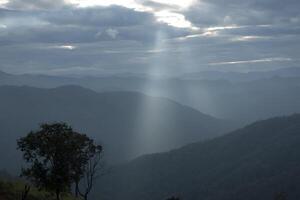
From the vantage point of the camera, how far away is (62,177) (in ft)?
181

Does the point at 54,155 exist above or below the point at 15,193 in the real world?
above

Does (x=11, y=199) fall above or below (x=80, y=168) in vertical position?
below

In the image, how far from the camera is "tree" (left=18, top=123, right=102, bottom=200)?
54.4 metres

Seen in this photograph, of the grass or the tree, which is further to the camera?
the grass

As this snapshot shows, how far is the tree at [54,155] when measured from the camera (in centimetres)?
5444

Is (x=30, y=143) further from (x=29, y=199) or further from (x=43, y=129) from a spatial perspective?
(x=29, y=199)

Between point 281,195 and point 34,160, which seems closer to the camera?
point 281,195

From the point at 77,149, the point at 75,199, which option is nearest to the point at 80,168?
the point at 77,149

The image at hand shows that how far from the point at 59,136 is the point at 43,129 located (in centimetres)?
195

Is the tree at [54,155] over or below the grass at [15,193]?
over

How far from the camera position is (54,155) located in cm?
5497

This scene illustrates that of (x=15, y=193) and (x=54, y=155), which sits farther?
(x=15, y=193)

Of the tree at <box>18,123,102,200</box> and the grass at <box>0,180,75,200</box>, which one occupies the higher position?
the tree at <box>18,123,102,200</box>

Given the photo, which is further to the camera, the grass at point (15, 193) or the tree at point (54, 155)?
the grass at point (15, 193)
